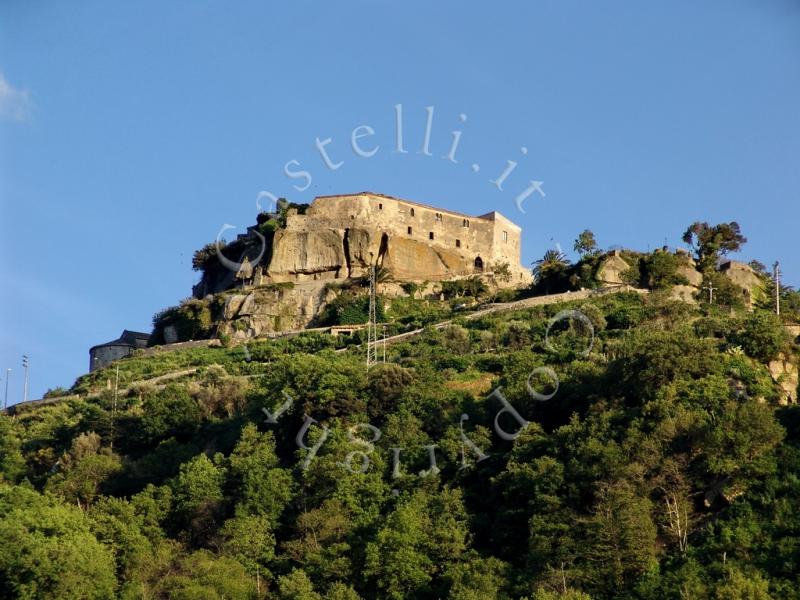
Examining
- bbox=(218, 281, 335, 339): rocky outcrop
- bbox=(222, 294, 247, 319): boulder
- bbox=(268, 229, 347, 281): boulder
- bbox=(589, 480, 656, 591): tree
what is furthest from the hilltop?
bbox=(268, 229, 347, 281): boulder

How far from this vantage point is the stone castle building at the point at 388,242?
236 ft

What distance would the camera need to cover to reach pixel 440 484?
138 feet

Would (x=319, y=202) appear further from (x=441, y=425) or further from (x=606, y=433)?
(x=606, y=433)

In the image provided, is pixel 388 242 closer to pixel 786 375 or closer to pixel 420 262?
pixel 420 262

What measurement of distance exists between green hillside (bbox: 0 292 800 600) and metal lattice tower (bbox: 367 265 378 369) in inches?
141

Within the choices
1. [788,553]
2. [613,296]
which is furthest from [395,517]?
[613,296]

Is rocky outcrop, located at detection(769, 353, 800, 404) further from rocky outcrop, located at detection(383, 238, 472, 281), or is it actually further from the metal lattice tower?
rocky outcrop, located at detection(383, 238, 472, 281)

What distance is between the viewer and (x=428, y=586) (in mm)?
37375

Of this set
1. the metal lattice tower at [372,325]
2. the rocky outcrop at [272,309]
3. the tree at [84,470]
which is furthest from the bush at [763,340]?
the rocky outcrop at [272,309]

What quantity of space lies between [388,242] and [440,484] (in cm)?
3170

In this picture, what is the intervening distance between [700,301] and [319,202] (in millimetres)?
22058

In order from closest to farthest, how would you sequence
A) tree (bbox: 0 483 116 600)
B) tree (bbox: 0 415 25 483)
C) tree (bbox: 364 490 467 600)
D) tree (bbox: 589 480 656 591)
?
tree (bbox: 589 480 656 591) < tree (bbox: 364 490 467 600) < tree (bbox: 0 483 116 600) < tree (bbox: 0 415 25 483)

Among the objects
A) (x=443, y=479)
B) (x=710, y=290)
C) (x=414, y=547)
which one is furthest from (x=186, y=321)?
(x=414, y=547)

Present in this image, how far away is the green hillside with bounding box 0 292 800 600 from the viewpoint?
3662 cm
